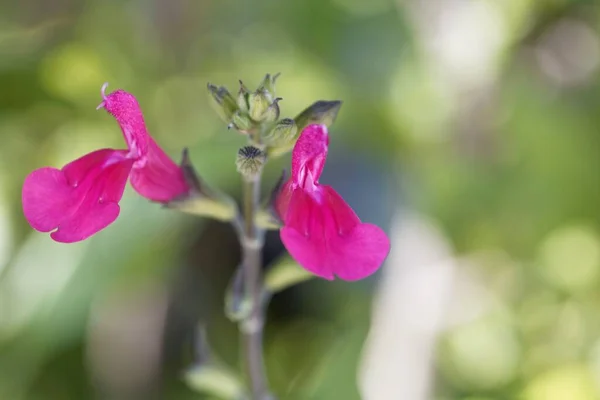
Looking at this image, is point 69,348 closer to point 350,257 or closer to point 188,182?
point 188,182

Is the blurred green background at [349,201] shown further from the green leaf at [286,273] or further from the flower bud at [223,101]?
the flower bud at [223,101]

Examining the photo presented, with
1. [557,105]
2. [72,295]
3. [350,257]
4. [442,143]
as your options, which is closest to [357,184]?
[442,143]

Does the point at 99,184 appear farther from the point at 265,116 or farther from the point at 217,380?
the point at 217,380

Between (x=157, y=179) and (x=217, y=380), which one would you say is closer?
(x=157, y=179)

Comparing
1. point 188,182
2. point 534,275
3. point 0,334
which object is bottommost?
point 0,334

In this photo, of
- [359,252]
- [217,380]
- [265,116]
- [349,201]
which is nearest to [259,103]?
[265,116]

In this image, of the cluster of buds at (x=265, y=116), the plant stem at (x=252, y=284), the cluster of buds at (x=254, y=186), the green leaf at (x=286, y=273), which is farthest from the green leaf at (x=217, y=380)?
the cluster of buds at (x=265, y=116)

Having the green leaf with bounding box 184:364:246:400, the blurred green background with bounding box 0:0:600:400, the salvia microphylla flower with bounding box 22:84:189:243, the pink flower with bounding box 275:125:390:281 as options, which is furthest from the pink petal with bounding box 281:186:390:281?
the blurred green background with bounding box 0:0:600:400
